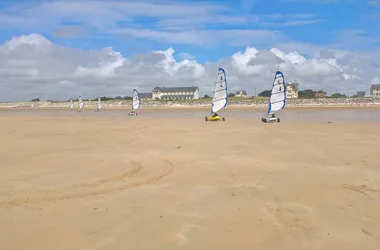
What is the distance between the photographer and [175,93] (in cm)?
14738

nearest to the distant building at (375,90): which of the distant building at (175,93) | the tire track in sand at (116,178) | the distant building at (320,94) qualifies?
the distant building at (320,94)

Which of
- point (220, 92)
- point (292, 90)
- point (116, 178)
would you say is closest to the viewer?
point (116, 178)

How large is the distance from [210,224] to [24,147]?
8.30m

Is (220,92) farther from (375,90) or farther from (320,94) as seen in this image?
(375,90)

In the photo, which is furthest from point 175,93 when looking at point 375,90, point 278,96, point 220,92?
point 278,96

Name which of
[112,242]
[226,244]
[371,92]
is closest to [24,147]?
[112,242]

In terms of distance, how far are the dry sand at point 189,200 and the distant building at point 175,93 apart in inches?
5291

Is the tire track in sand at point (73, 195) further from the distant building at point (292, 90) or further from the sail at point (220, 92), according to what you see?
the distant building at point (292, 90)

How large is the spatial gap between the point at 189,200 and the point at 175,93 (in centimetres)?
14236

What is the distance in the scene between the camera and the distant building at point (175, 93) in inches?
5689

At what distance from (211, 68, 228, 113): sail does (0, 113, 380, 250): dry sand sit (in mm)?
20654

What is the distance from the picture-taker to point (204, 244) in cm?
414

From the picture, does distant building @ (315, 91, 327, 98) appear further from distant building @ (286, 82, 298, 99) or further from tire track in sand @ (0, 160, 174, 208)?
tire track in sand @ (0, 160, 174, 208)

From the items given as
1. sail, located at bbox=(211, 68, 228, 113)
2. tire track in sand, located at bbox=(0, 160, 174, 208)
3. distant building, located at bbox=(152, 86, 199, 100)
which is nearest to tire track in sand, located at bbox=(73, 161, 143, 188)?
tire track in sand, located at bbox=(0, 160, 174, 208)
